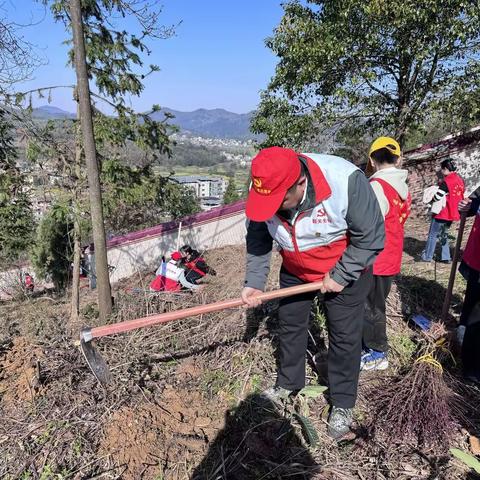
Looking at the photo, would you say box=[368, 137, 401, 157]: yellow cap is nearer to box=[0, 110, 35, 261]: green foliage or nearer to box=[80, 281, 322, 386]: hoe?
box=[80, 281, 322, 386]: hoe

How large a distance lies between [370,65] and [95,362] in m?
8.59

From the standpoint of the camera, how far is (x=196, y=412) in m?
2.60

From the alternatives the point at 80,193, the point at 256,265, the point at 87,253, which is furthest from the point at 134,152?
the point at 87,253

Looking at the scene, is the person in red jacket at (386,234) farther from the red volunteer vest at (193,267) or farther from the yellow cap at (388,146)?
the red volunteer vest at (193,267)

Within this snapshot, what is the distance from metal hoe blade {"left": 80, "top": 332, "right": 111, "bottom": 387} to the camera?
2448 millimetres

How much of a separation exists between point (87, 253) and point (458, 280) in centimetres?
923

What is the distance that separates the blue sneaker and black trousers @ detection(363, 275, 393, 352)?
0.06 m

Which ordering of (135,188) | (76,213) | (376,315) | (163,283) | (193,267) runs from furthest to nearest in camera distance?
1. (193,267)
2. (163,283)
3. (135,188)
4. (76,213)
5. (376,315)

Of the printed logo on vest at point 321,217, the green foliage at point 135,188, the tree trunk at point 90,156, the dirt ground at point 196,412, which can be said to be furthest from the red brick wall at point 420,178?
the printed logo on vest at point 321,217

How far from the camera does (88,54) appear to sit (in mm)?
5422

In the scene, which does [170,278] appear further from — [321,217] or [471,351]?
[321,217]

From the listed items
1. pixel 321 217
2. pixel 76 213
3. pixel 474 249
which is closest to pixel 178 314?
pixel 321 217

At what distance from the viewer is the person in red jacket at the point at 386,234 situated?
2.69 metres

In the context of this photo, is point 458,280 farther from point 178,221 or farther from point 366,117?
point 178,221
